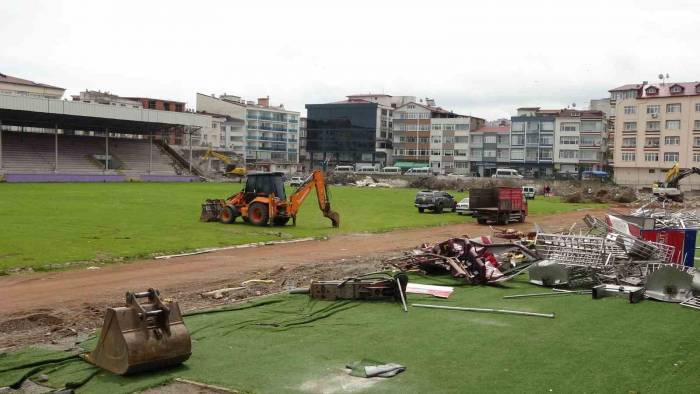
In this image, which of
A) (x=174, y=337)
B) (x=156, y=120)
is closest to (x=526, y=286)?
(x=174, y=337)

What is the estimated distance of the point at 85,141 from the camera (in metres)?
82.8

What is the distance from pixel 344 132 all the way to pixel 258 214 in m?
104

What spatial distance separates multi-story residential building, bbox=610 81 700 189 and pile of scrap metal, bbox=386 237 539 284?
80541 millimetres

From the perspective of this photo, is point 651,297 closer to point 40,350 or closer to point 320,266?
point 320,266

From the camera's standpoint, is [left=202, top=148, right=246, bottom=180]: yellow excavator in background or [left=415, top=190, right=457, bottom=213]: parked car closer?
[left=415, top=190, right=457, bottom=213]: parked car

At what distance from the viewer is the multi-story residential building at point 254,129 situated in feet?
418

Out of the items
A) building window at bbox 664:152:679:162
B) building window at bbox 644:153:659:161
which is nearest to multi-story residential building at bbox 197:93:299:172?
building window at bbox 644:153:659:161

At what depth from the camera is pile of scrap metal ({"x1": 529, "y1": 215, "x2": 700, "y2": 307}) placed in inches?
488

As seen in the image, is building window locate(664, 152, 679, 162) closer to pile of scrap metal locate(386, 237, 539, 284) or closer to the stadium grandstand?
the stadium grandstand

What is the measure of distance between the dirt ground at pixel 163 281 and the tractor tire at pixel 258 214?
17.2 ft

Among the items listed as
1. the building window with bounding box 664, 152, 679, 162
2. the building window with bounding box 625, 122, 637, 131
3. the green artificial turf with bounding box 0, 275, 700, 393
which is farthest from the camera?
the building window with bounding box 625, 122, 637, 131


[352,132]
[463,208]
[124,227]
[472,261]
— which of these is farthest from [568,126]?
[472,261]

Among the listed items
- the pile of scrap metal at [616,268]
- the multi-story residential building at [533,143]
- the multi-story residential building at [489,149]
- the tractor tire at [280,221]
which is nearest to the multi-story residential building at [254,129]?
the multi-story residential building at [489,149]

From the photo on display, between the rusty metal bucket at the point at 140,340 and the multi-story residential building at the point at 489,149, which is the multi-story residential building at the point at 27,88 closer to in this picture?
the multi-story residential building at the point at 489,149
